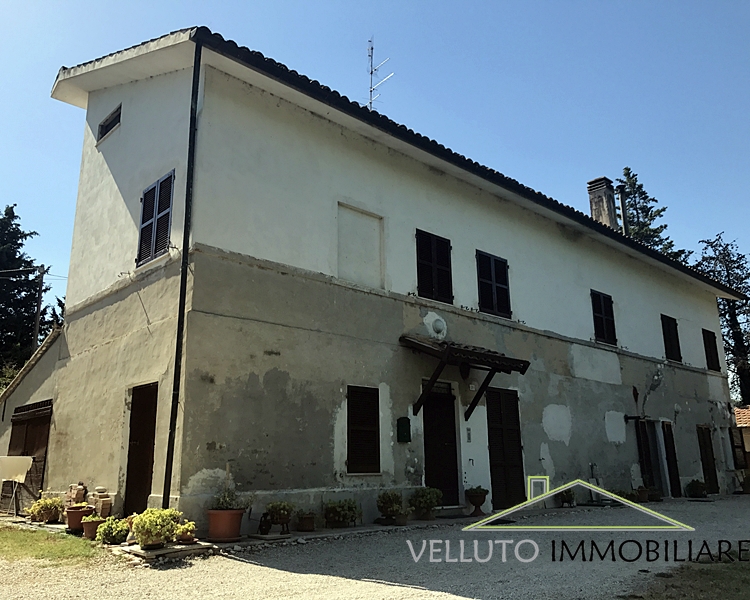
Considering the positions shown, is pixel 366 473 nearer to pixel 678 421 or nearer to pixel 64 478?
pixel 64 478

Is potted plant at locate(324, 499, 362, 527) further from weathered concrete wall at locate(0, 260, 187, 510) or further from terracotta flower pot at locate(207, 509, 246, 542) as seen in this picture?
weathered concrete wall at locate(0, 260, 187, 510)

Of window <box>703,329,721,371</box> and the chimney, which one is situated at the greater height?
the chimney

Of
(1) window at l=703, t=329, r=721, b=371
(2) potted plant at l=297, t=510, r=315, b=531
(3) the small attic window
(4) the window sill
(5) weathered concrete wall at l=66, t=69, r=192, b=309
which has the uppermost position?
(3) the small attic window

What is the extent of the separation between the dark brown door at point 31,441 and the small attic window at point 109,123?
5.17 meters

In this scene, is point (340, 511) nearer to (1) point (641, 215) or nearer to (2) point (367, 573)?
(2) point (367, 573)

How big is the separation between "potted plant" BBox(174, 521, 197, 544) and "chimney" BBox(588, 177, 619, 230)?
16557 mm

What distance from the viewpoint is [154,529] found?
7152mm

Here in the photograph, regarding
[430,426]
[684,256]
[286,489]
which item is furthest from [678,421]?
[684,256]

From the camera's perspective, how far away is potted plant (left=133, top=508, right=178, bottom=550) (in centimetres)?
714

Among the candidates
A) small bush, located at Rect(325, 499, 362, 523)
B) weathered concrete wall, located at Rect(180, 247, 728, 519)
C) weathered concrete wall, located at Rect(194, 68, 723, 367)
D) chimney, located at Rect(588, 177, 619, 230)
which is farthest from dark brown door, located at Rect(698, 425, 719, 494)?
small bush, located at Rect(325, 499, 362, 523)

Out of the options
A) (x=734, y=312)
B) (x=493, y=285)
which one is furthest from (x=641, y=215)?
(x=493, y=285)

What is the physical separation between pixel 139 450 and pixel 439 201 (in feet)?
23.9

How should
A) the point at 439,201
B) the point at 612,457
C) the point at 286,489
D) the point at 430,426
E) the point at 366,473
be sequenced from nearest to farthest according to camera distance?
the point at 286,489
the point at 366,473
the point at 430,426
the point at 439,201
the point at 612,457

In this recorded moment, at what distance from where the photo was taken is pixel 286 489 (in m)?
9.24
